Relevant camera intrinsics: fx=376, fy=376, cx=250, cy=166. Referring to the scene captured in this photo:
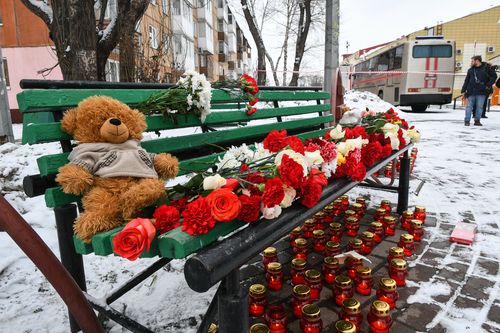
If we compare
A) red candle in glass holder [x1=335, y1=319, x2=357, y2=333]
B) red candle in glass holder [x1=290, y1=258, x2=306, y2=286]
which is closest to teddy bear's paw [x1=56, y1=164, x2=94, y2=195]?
red candle in glass holder [x1=335, y1=319, x2=357, y2=333]

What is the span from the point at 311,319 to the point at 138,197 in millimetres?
1073

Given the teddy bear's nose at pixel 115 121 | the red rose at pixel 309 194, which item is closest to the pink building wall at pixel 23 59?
the teddy bear's nose at pixel 115 121

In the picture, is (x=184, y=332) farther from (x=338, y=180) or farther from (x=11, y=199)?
(x=11, y=199)

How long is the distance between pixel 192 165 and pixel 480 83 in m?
11.9

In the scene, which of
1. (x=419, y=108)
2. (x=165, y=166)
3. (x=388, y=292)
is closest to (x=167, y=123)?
(x=165, y=166)

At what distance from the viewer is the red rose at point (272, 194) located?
4.42 ft

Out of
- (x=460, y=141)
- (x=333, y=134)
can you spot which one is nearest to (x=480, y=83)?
(x=460, y=141)

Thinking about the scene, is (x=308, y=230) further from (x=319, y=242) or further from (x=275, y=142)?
(x=275, y=142)

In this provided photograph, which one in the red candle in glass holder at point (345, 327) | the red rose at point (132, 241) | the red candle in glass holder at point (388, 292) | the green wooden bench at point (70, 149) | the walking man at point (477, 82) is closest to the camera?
the red rose at point (132, 241)

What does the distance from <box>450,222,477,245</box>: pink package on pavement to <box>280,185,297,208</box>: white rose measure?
7.90ft

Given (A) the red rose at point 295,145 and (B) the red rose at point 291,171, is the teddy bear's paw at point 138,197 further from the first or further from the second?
(A) the red rose at point 295,145

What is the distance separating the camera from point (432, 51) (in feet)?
62.6

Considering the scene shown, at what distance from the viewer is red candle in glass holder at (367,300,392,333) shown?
196cm

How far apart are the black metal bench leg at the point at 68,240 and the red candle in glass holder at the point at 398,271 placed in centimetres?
190
